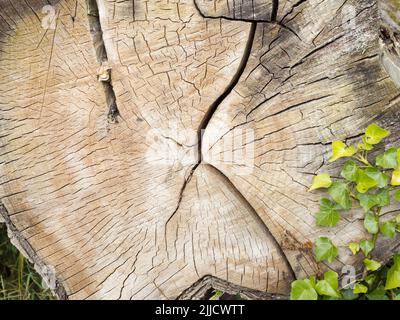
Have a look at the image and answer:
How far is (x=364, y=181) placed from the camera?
Result: 5.11ft

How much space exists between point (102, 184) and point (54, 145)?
0.20 meters

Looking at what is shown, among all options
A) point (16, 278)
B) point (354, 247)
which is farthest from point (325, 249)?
point (16, 278)

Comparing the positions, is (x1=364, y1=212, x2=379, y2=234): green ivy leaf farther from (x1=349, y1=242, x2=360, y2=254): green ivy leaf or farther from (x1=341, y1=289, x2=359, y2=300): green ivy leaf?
(x1=341, y1=289, x2=359, y2=300): green ivy leaf

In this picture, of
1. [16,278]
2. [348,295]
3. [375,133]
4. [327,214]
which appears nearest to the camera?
[375,133]

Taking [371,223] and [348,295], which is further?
[348,295]

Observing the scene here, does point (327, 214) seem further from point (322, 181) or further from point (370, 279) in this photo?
point (370, 279)

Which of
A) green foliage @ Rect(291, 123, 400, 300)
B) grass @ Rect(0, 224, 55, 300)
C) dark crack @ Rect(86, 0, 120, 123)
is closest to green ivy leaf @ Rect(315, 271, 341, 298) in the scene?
green foliage @ Rect(291, 123, 400, 300)

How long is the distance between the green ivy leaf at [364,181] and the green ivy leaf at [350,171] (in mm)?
12

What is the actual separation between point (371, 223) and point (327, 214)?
13cm

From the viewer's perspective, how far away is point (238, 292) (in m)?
1.78

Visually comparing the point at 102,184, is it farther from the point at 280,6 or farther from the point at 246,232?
the point at 280,6

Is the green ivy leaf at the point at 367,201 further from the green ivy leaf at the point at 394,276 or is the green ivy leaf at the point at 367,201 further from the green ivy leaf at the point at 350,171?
the green ivy leaf at the point at 394,276

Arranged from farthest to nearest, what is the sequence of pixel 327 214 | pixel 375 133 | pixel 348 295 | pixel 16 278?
pixel 16 278 < pixel 348 295 < pixel 327 214 < pixel 375 133

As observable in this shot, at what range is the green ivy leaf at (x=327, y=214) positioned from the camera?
1.60m
